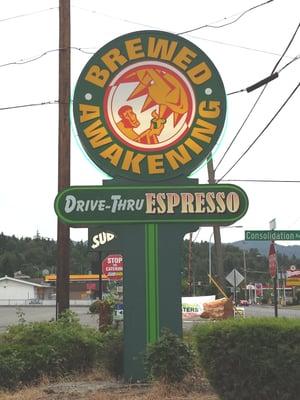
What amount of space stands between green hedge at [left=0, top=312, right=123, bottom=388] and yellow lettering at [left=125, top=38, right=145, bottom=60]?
482 cm

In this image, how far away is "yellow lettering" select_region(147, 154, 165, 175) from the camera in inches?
421

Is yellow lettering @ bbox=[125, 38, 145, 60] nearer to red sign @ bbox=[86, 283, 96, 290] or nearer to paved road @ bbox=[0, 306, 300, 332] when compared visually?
paved road @ bbox=[0, 306, 300, 332]

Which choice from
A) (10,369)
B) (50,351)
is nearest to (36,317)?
(50,351)

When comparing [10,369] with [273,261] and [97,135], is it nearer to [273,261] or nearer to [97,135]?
[97,135]

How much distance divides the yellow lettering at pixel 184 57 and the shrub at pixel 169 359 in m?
4.58

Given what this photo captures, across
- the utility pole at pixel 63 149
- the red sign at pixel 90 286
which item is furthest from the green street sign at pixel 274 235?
→ the red sign at pixel 90 286

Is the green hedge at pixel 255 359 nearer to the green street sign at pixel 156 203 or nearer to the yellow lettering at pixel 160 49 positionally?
the green street sign at pixel 156 203

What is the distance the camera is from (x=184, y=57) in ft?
36.0

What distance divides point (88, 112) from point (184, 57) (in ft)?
6.23

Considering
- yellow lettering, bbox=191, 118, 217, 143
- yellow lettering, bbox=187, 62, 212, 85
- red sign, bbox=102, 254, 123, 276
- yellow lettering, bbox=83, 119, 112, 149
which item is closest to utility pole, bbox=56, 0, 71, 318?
yellow lettering, bbox=83, 119, 112, 149

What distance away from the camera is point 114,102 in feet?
35.7

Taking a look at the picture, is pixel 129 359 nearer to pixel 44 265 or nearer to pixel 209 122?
pixel 209 122

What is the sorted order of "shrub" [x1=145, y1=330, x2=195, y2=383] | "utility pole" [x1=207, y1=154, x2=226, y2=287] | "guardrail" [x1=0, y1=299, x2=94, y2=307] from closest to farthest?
"shrub" [x1=145, y1=330, x2=195, y2=383]
"utility pole" [x1=207, y1=154, x2=226, y2=287]
"guardrail" [x1=0, y1=299, x2=94, y2=307]

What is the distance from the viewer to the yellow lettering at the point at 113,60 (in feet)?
35.9
